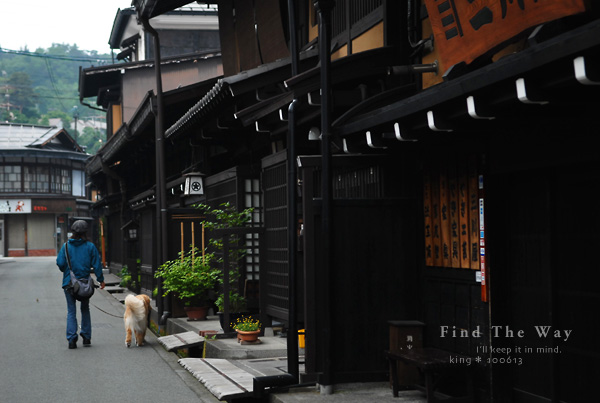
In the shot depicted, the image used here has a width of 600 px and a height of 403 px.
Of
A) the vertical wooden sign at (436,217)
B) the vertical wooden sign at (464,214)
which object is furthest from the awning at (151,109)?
the vertical wooden sign at (464,214)

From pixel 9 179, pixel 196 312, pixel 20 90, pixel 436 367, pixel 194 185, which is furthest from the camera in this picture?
pixel 20 90

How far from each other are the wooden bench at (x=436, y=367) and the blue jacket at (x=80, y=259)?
790cm

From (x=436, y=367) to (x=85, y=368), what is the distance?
664 cm

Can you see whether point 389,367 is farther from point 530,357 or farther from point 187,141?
point 187,141

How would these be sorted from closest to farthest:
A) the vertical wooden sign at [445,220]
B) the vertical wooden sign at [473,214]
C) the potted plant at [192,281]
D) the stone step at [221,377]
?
1. the vertical wooden sign at [473,214]
2. the vertical wooden sign at [445,220]
3. the stone step at [221,377]
4. the potted plant at [192,281]

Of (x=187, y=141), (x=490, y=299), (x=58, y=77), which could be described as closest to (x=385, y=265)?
(x=490, y=299)

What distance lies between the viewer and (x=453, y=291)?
896 cm

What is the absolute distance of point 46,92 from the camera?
5851 inches

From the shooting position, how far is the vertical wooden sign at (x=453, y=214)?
8875mm

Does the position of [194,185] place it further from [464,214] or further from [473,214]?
[473,214]

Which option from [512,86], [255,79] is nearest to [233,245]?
[255,79]

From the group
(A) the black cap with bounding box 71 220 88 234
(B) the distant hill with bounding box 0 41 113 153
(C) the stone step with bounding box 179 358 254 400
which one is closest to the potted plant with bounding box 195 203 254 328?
(A) the black cap with bounding box 71 220 88 234

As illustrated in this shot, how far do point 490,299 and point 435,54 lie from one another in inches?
128

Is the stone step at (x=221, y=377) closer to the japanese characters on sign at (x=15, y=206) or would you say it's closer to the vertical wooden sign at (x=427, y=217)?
the vertical wooden sign at (x=427, y=217)
